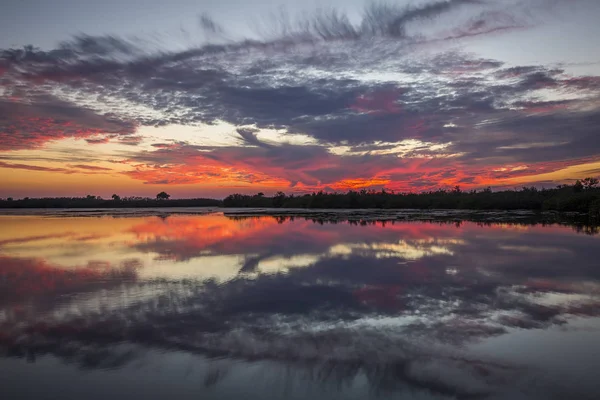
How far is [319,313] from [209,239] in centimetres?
1451

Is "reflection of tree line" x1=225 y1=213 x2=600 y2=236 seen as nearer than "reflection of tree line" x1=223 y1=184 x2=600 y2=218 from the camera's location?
Yes

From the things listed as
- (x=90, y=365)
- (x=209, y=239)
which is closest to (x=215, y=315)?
(x=90, y=365)

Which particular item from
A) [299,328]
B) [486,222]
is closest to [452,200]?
[486,222]

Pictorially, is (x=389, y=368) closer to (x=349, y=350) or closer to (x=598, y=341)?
(x=349, y=350)

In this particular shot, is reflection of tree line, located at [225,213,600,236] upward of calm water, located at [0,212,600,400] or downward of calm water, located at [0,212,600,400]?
upward

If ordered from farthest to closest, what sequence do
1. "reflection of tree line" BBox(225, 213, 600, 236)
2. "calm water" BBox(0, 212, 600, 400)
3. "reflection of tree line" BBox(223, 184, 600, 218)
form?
"reflection of tree line" BBox(223, 184, 600, 218), "reflection of tree line" BBox(225, 213, 600, 236), "calm water" BBox(0, 212, 600, 400)

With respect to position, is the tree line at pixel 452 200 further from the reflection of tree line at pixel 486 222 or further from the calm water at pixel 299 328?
the calm water at pixel 299 328

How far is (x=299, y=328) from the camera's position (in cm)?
718

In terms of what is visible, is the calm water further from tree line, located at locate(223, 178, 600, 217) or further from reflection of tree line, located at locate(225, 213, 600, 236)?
tree line, located at locate(223, 178, 600, 217)

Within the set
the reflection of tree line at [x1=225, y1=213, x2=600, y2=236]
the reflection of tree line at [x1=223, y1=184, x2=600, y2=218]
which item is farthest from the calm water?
the reflection of tree line at [x1=223, y1=184, x2=600, y2=218]

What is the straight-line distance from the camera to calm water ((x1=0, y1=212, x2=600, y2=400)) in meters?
5.10

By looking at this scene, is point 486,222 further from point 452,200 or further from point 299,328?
point 452,200

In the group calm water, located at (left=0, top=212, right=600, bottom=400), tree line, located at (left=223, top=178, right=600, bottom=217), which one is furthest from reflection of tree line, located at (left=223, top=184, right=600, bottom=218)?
calm water, located at (left=0, top=212, right=600, bottom=400)

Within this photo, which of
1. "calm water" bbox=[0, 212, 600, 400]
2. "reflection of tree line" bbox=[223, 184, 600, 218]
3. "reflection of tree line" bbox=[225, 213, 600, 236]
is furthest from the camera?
"reflection of tree line" bbox=[223, 184, 600, 218]
